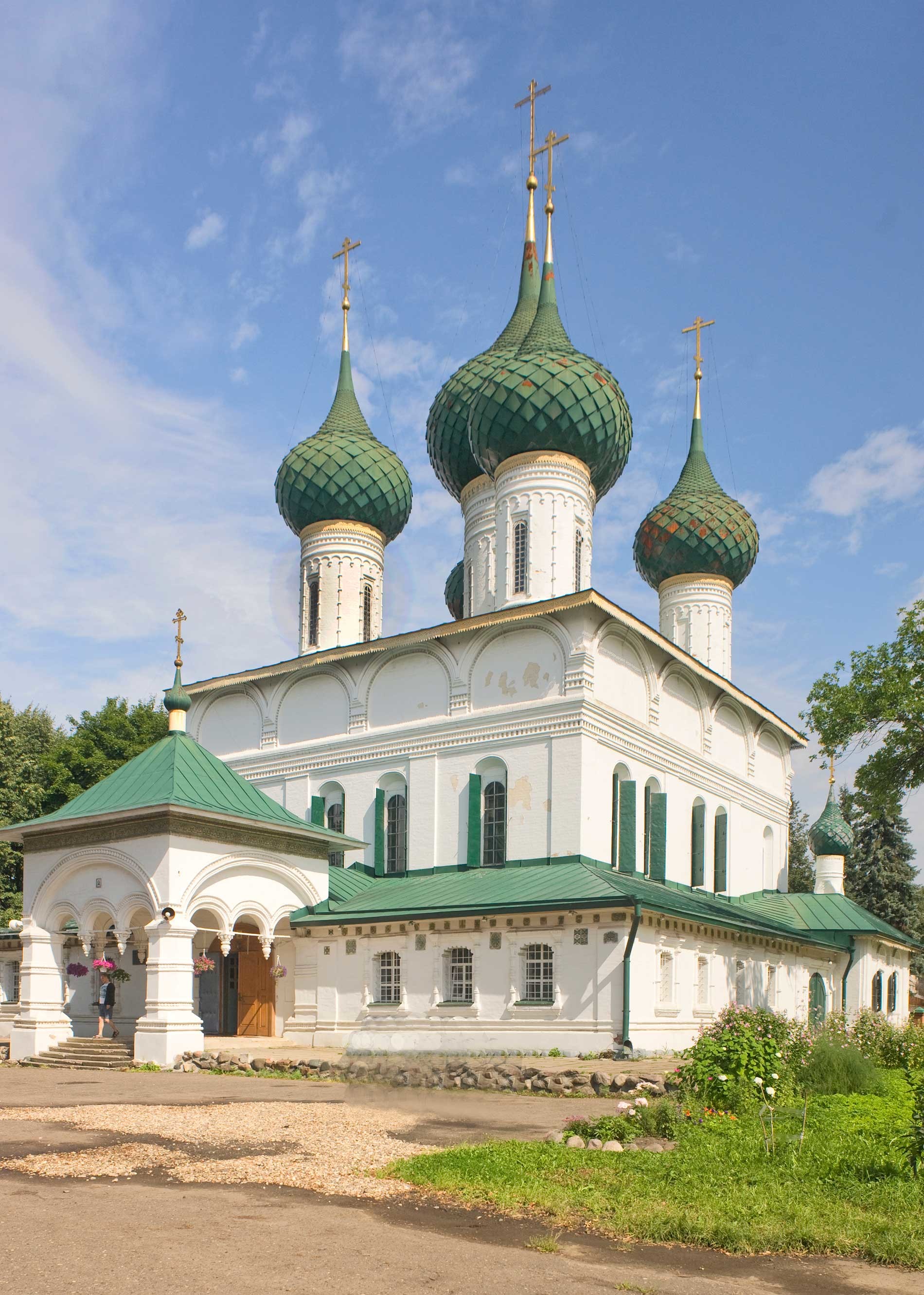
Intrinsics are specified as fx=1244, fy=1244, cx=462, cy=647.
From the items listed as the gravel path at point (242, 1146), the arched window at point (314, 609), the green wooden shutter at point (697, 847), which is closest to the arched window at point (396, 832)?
the arched window at point (314, 609)

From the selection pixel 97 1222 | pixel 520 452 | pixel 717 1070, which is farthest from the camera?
pixel 520 452

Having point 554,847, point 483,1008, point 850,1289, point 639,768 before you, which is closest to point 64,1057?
point 483,1008

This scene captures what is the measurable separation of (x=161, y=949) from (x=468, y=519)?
39.2ft

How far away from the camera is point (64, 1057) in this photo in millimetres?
17297

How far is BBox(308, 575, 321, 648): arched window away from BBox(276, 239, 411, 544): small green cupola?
1.39 meters

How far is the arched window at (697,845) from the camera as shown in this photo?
910 inches

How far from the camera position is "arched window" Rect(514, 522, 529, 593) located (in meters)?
23.0

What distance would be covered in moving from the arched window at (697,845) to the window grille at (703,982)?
362 cm

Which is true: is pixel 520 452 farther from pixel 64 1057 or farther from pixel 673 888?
pixel 64 1057

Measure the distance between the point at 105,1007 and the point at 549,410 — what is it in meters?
12.9

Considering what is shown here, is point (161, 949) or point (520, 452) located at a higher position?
point (520, 452)

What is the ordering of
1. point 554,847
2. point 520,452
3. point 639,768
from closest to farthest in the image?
point 554,847, point 639,768, point 520,452

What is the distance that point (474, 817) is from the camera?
68.0 feet

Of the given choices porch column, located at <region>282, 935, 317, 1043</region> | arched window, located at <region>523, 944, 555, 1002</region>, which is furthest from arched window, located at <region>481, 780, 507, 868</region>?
porch column, located at <region>282, 935, 317, 1043</region>
